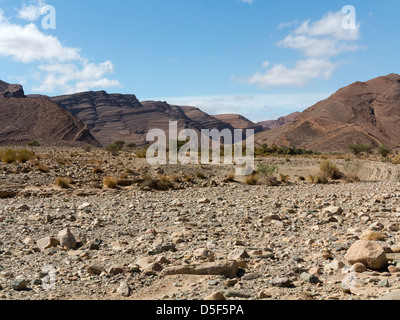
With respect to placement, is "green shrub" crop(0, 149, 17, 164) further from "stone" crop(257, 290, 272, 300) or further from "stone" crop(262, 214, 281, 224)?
"stone" crop(257, 290, 272, 300)

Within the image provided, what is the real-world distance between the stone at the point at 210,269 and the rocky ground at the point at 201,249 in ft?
0.05

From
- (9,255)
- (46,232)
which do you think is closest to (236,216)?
(46,232)

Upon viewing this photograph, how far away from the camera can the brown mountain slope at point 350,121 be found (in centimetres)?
7088

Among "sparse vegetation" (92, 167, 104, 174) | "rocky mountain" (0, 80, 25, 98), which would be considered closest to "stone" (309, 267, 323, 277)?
"sparse vegetation" (92, 167, 104, 174)

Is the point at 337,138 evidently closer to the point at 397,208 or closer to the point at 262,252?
the point at 397,208

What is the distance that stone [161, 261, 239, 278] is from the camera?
5.12 m

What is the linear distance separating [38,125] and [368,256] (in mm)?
69439

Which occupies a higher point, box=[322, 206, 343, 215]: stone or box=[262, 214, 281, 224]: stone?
box=[322, 206, 343, 215]: stone

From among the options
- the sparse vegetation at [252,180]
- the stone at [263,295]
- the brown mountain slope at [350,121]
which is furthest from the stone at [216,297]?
the brown mountain slope at [350,121]

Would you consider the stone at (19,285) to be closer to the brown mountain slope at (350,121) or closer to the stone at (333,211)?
the stone at (333,211)

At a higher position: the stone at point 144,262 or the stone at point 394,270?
the stone at point 394,270

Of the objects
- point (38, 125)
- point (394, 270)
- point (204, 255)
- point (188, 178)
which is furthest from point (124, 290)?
point (38, 125)

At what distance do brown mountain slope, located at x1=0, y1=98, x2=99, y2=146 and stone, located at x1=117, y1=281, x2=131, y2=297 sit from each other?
5883cm
